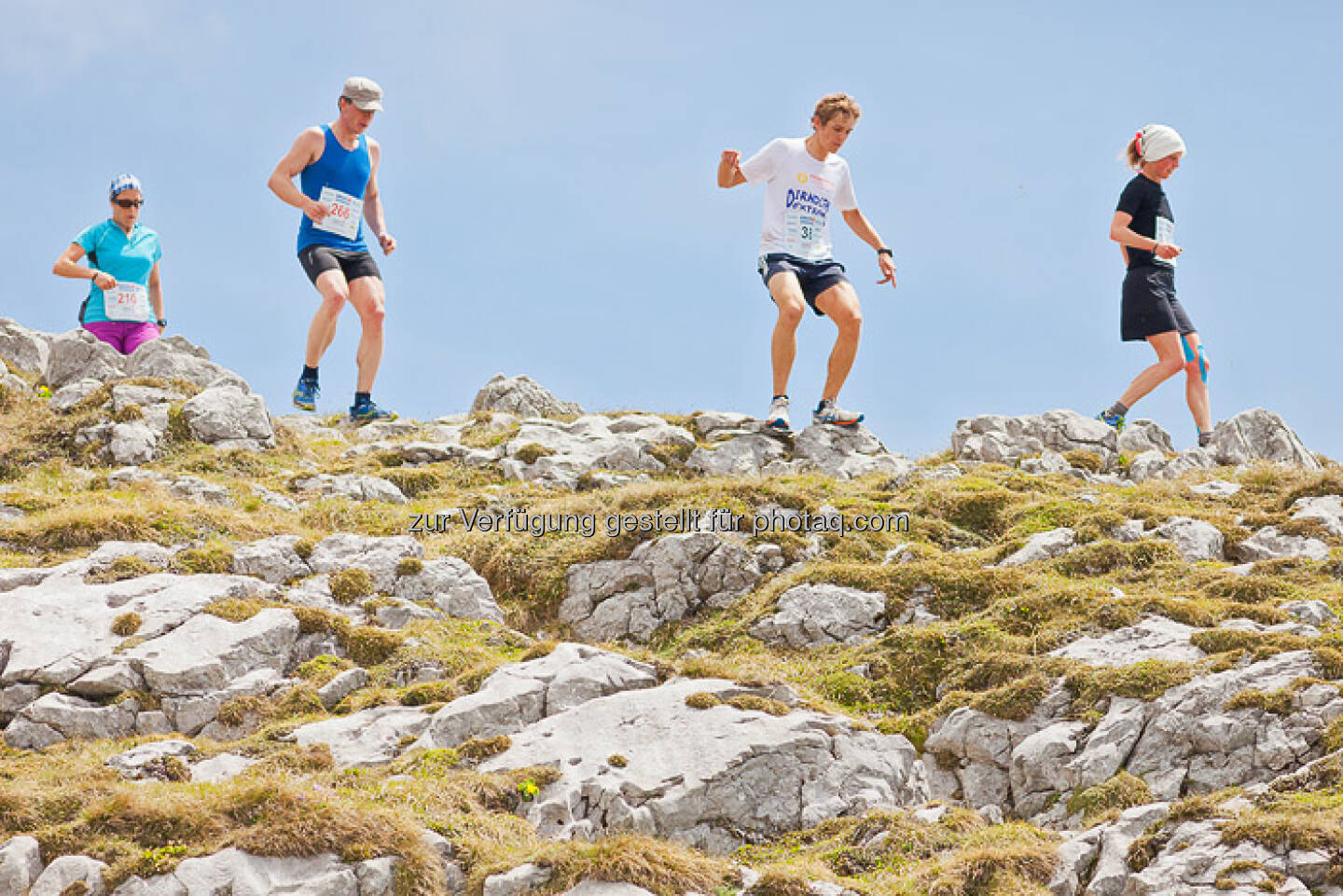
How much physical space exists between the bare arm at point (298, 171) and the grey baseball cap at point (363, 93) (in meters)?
0.81

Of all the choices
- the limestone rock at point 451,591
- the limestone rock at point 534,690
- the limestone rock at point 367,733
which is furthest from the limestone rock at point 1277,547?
the limestone rock at point 367,733

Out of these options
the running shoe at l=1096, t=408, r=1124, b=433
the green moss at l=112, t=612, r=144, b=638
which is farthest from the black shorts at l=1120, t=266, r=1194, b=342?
the green moss at l=112, t=612, r=144, b=638

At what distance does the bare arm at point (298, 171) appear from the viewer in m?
20.0

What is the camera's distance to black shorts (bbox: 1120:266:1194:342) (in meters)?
20.1

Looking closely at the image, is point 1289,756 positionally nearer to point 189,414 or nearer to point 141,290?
point 189,414

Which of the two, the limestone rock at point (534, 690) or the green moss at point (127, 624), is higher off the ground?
the green moss at point (127, 624)

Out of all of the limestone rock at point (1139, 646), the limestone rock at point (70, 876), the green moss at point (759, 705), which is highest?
the limestone rock at point (1139, 646)

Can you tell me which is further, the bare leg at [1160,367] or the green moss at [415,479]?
the bare leg at [1160,367]

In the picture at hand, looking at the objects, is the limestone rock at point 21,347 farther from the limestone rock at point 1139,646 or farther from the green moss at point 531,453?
the limestone rock at point 1139,646

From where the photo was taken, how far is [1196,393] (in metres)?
20.7

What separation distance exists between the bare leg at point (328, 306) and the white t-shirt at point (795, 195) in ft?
21.1

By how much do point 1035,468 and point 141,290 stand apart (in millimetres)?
14752

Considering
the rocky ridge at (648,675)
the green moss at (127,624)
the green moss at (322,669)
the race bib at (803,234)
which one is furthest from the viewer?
the race bib at (803,234)

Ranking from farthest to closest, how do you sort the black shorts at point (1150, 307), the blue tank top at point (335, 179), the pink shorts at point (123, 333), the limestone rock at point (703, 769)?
the pink shorts at point (123, 333) → the blue tank top at point (335, 179) → the black shorts at point (1150, 307) → the limestone rock at point (703, 769)
